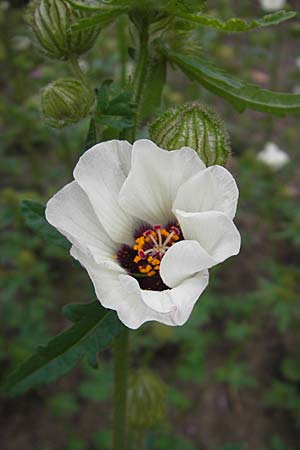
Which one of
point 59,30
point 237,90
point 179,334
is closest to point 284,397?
point 179,334

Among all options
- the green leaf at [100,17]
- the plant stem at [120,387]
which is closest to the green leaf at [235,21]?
the green leaf at [100,17]

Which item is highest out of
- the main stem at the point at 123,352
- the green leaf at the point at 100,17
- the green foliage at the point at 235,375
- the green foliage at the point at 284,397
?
the green leaf at the point at 100,17

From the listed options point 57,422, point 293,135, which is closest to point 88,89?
point 57,422

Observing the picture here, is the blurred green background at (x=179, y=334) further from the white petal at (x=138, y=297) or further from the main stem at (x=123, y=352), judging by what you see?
the white petal at (x=138, y=297)

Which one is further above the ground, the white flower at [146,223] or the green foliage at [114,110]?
the green foliage at [114,110]

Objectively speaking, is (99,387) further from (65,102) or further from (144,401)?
(65,102)

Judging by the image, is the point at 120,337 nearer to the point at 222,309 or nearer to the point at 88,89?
the point at 88,89
